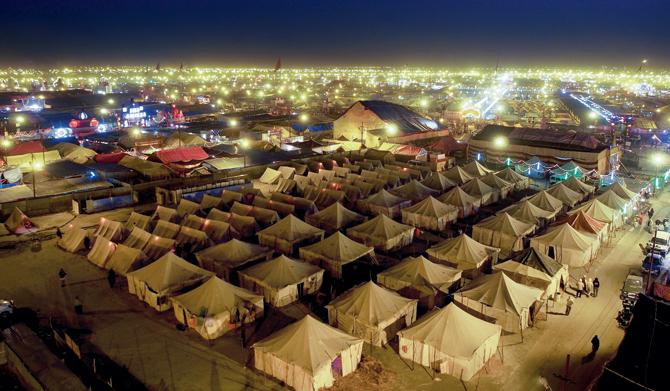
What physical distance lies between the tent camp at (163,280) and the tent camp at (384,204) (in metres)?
10.2

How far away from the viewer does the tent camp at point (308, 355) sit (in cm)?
1045

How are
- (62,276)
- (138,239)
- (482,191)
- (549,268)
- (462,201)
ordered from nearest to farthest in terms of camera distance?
1. (549,268)
2. (62,276)
3. (138,239)
4. (462,201)
5. (482,191)

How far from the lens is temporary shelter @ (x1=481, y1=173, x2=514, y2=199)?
85.5 ft

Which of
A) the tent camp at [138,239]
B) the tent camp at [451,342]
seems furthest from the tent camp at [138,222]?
the tent camp at [451,342]

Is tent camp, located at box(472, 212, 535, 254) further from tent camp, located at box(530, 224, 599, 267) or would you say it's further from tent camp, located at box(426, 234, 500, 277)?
tent camp, located at box(426, 234, 500, 277)

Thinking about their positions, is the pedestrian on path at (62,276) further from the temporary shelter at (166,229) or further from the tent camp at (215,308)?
the tent camp at (215,308)

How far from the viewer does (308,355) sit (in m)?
10.5

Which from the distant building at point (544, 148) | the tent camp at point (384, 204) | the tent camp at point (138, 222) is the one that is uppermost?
the distant building at point (544, 148)

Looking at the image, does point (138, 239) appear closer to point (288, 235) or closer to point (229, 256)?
point (229, 256)

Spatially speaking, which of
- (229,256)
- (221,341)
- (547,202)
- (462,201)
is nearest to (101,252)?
(229,256)

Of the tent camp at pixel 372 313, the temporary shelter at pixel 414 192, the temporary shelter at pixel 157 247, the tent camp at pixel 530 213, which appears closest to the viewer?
the tent camp at pixel 372 313

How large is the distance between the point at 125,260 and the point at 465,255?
11.9m

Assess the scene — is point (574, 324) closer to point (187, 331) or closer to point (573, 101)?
point (187, 331)

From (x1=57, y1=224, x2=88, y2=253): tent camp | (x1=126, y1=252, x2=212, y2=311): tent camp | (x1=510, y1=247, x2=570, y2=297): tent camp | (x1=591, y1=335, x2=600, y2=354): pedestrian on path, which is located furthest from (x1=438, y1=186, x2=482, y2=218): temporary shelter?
(x1=57, y1=224, x2=88, y2=253): tent camp
